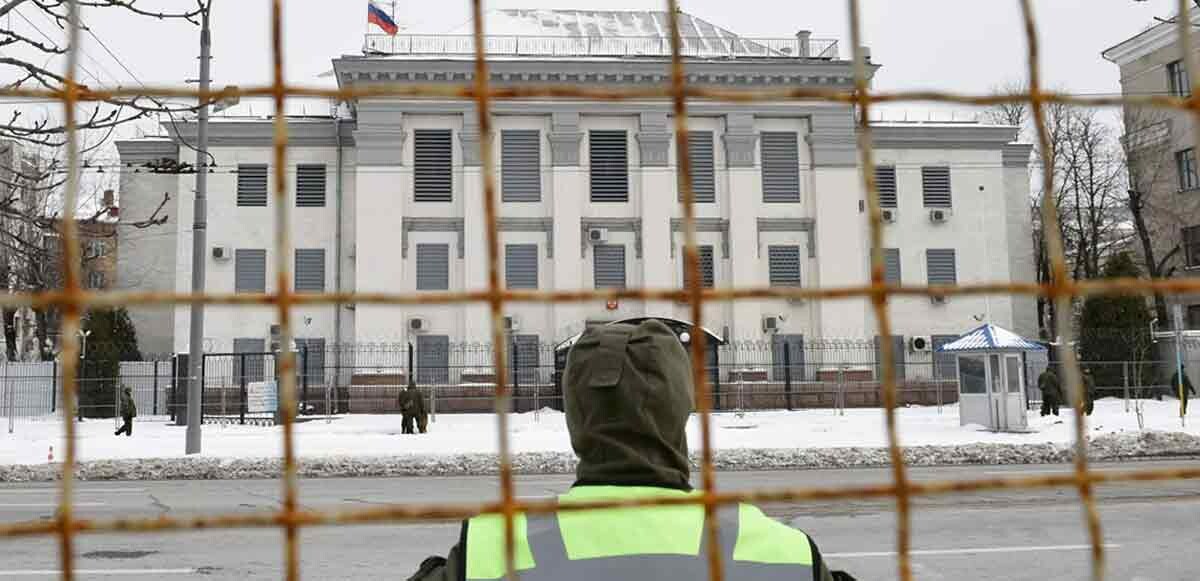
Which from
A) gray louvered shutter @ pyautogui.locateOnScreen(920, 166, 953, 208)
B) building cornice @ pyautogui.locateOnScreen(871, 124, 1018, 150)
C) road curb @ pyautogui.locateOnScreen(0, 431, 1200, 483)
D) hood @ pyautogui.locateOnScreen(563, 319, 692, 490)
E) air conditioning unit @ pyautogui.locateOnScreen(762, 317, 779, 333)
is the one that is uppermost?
building cornice @ pyautogui.locateOnScreen(871, 124, 1018, 150)

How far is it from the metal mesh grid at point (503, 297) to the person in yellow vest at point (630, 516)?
17cm

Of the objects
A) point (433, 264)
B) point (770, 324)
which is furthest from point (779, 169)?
point (433, 264)

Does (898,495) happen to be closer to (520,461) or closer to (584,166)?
(520,461)

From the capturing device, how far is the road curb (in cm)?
1512

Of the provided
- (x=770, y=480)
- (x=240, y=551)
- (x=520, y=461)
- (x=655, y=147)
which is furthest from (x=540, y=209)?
(x=240, y=551)

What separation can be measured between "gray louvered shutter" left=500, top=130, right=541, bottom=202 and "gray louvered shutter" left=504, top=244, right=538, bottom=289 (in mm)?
1533

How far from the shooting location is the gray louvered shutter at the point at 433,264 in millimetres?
31016

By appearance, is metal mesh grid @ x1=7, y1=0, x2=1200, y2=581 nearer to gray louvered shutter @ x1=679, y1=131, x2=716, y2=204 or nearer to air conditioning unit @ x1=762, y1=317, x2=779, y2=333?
air conditioning unit @ x1=762, y1=317, x2=779, y2=333

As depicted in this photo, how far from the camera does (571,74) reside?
3089cm

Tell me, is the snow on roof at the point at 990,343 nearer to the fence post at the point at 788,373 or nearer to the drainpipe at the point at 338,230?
the fence post at the point at 788,373

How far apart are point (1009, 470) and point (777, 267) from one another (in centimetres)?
1780

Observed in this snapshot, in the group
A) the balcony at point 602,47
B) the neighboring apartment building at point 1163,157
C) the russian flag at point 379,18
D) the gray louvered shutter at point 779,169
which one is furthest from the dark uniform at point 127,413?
the neighboring apartment building at point 1163,157

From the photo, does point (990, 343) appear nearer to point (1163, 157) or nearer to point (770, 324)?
point (770, 324)

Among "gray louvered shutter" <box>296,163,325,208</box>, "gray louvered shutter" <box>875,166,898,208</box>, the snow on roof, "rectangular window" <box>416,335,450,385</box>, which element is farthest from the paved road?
"gray louvered shutter" <box>875,166,898,208</box>
